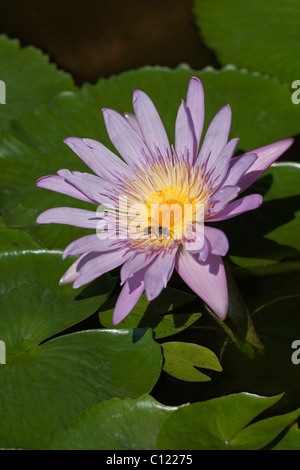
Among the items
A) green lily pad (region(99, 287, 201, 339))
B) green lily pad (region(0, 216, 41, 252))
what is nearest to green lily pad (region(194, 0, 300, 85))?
green lily pad (region(99, 287, 201, 339))

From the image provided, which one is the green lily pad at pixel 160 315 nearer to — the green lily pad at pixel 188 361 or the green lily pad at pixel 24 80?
the green lily pad at pixel 188 361

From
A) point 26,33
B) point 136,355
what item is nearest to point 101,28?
point 26,33

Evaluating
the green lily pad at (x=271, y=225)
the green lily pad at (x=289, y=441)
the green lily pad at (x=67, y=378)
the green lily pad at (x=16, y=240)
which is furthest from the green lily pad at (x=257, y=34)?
the green lily pad at (x=289, y=441)

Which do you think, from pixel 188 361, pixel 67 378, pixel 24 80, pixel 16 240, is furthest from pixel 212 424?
pixel 24 80

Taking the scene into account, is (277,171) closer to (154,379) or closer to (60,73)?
(154,379)

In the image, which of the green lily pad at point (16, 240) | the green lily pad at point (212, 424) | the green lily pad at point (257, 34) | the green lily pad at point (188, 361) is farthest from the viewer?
the green lily pad at point (257, 34)
